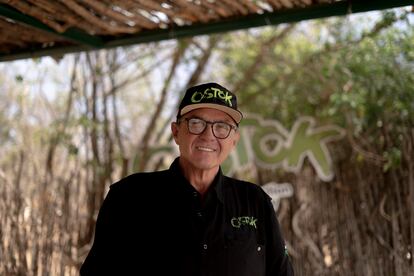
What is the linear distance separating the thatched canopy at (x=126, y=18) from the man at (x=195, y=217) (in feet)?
3.64

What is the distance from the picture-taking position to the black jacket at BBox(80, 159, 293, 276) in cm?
167

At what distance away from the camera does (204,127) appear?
1804 millimetres

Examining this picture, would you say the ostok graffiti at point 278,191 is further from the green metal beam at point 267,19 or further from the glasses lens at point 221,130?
the glasses lens at point 221,130

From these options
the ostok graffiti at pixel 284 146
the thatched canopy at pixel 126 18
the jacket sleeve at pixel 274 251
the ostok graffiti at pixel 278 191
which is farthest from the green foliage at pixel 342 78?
the jacket sleeve at pixel 274 251

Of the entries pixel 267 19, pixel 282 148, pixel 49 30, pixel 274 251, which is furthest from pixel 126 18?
pixel 282 148

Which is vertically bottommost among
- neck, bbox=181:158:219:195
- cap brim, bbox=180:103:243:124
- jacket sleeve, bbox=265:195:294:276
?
jacket sleeve, bbox=265:195:294:276

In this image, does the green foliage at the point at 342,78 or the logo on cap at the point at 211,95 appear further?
the green foliage at the point at 342,78

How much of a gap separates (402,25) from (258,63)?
6.07ft

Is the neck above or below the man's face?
below

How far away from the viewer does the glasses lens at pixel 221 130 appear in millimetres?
1806

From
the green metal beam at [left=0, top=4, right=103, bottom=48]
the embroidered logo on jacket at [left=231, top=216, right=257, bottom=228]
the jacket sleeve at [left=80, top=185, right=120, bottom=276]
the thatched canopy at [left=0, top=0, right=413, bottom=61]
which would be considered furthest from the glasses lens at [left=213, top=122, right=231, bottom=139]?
the green metal beam at [left=0, top=4, right=103, bottom=48]

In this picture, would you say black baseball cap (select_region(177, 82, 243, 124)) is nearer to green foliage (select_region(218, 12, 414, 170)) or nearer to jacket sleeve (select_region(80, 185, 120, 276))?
jacket sleeve (select_region(80, 185, 120, 276))

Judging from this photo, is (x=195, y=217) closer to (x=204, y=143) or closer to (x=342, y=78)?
(x=204, y=143)

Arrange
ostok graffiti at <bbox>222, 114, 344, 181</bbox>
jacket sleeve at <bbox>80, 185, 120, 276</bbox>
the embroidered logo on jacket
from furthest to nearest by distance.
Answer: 1. ostok graffiti at <bbox>222, 114, 344, 181</bbox>
2. the embroidered logo on jacket
3. jacket sleeve at <bbox>80, 185, 120, 276</bbox>
